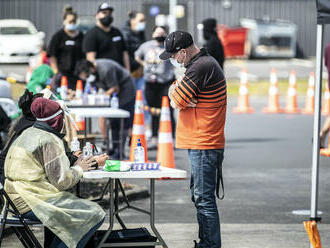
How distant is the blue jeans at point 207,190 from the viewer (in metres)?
7.31

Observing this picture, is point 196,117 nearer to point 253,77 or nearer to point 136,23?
point 136,23

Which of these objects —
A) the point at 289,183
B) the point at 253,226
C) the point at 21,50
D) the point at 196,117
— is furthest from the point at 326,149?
the point at 21,50

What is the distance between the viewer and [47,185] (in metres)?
6.50

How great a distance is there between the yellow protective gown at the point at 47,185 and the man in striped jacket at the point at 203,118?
46.2 inches

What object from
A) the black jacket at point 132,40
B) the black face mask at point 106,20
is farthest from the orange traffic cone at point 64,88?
the black jacket at point 132,40

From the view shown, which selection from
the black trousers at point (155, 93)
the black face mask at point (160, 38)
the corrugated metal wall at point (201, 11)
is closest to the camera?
the black face mask at point (160, 38)

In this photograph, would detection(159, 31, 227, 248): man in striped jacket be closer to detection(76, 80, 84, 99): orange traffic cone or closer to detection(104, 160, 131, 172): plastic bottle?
detection(104, 160, 131, 172): plastic bottle

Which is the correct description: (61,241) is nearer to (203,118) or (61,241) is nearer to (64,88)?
(203,118)

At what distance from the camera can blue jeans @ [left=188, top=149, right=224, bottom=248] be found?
7.31m

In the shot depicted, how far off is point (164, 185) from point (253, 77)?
19.6 meters

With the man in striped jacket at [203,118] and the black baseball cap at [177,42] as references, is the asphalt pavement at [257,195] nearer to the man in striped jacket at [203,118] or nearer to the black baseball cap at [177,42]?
the man in striped jacket at [203,118]

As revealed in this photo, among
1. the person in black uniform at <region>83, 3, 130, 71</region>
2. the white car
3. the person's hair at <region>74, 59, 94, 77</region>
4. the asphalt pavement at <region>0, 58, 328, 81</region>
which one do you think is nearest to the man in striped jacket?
the person's hair at <region>74, 59, 94, 77</region>

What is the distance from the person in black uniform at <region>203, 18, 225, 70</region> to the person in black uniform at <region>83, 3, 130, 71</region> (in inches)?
54.4

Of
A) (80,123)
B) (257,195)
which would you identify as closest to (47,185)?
(257,195)
